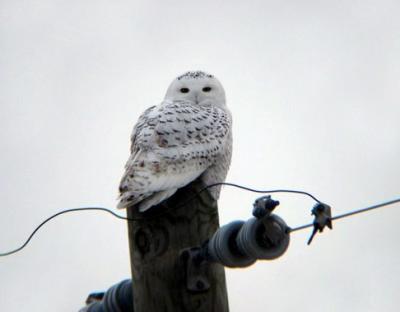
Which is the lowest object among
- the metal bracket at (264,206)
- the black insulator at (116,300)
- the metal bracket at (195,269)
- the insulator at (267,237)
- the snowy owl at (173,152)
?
the black insulator at (116,300)

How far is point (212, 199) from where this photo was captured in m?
4.97

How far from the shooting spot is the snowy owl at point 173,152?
530 centimetres

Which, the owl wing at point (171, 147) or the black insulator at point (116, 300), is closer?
the black insulator at point (116, 300)

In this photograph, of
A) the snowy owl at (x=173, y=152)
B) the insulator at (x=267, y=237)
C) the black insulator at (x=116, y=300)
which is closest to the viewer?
the insulator at (x=267, y=237)

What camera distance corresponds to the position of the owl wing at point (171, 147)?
5395 mm

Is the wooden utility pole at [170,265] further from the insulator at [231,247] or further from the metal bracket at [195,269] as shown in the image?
the insulator at [231,247]

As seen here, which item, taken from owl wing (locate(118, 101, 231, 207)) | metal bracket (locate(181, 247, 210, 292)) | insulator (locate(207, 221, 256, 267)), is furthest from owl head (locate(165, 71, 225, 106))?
insulator (locate(207, 221, 256, 267))

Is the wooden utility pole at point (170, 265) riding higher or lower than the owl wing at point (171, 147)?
lower

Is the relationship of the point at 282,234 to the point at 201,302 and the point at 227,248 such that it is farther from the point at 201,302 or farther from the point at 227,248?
the point at 201,302

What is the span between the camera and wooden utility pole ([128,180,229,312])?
469 cm

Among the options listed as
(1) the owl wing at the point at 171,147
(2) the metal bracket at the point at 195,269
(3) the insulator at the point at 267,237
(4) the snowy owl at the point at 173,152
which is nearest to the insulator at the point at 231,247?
(3) the insulator at the point at 267,237

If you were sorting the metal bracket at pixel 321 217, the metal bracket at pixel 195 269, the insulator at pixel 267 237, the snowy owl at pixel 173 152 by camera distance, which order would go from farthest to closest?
the snowy owl at pixel 173 152, the metal bracket at pixel 195 269, the insulator at pixel 267 237, the metal bracket at pixel 321 217

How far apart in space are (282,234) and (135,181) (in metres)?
1.55

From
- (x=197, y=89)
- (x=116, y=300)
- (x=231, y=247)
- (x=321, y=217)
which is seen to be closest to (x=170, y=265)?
(x=116, y=300)
